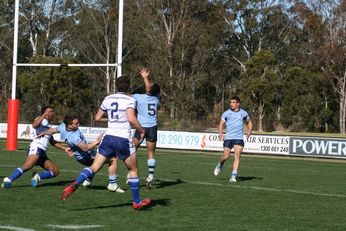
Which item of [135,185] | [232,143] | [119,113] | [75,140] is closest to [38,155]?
[75,140]

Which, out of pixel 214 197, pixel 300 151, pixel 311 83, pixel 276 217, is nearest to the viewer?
pixel 276 217

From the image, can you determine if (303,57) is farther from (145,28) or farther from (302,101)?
(145,28)

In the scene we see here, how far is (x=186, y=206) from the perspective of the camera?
1057cm

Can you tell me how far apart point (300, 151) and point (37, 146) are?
17335 millimetres

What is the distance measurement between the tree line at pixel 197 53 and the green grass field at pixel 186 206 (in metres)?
39.4

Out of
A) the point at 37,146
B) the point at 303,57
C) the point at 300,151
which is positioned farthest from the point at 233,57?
the point at 37,146

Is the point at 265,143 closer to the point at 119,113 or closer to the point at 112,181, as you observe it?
the point at 112,181

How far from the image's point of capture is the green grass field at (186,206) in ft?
29.0

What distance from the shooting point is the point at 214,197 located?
11.9 m

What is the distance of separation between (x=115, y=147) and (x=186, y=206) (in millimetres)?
1606

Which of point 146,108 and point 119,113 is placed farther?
point 146,108

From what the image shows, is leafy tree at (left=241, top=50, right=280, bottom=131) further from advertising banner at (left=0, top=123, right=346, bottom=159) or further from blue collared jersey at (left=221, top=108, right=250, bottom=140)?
blue collared jersey at (left=221, top=108, right=250, bottom=140)

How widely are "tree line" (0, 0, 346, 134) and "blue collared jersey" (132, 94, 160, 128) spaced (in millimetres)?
40042

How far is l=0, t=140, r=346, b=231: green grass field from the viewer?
8836mm
